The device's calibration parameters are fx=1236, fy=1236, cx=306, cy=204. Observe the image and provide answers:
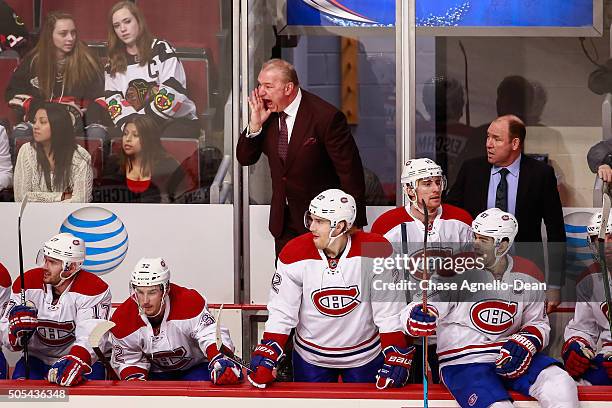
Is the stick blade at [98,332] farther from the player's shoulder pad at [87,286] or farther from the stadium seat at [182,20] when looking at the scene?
the stadium seat at [182,20]

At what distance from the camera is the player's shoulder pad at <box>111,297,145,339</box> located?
5031 millimetres

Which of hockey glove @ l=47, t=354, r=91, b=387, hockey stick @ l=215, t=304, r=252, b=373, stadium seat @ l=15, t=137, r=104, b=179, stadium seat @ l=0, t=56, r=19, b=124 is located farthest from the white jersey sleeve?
stadium seat @ l=0, t=56, r=19, b=124

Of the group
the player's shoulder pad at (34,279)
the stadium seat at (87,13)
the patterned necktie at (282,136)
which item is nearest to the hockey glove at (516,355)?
the patterned necktie at (282,136)

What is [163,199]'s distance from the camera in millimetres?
6215

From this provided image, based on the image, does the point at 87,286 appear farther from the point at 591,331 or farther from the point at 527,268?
the point at 591,331

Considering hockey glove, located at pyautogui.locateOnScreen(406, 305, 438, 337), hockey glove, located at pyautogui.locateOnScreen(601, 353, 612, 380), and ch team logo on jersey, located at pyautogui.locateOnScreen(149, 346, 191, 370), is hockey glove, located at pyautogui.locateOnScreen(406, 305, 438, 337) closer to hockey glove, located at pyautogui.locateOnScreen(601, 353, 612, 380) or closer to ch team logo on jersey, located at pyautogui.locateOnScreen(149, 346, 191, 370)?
hockey glove, located at pyautogui.locateOnScreen(601, 353, 612, 380)

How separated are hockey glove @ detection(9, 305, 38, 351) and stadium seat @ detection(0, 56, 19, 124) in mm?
1415

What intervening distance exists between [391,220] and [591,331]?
3.13ft

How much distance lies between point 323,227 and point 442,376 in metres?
0.75

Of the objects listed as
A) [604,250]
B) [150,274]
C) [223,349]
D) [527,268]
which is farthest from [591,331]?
[150,274]

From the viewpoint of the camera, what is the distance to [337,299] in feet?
15.9

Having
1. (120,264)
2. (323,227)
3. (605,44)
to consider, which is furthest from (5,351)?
(605,44)

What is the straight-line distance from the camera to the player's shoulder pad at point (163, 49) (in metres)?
6.12

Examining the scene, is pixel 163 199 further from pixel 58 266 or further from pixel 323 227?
pixel 323 227
